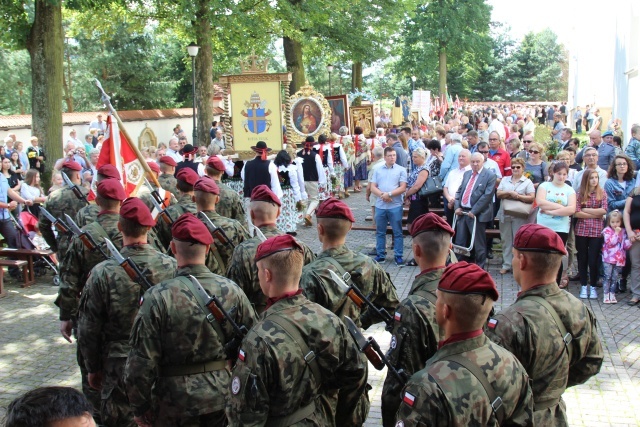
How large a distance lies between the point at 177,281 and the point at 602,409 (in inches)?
168

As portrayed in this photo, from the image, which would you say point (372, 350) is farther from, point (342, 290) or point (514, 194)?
point (514, 194)

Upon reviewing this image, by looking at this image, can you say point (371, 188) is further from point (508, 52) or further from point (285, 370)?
point (508, 52)

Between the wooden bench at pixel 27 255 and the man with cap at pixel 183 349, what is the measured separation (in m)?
7.18

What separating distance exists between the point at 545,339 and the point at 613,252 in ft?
20.7

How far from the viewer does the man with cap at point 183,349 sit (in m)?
4.19

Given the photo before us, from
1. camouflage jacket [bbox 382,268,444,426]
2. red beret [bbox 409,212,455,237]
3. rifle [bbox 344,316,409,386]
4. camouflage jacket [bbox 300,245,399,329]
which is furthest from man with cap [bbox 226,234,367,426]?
red beret [bbox 409,212,455,237]

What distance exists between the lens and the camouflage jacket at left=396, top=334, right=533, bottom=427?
300 centimetres

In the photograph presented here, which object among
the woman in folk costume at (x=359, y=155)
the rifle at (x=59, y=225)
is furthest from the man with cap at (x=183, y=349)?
the woman in folk costume at (x=359, y=155)

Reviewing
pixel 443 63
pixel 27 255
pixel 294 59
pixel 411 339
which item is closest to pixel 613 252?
pixel 411 339

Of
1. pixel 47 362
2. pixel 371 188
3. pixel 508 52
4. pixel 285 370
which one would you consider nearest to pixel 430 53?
pixel 508 52

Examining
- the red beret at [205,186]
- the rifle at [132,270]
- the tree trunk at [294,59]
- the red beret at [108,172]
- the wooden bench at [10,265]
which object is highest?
the tree trunk at [294,59]

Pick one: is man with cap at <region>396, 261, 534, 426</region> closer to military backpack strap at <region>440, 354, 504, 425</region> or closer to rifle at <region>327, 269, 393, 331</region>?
military backpack strap at <region>440, 354, 504, 425</region>

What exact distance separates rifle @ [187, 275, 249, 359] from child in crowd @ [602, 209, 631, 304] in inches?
270

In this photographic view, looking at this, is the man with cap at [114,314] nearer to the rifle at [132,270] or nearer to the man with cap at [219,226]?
the rifle at [132,270]
